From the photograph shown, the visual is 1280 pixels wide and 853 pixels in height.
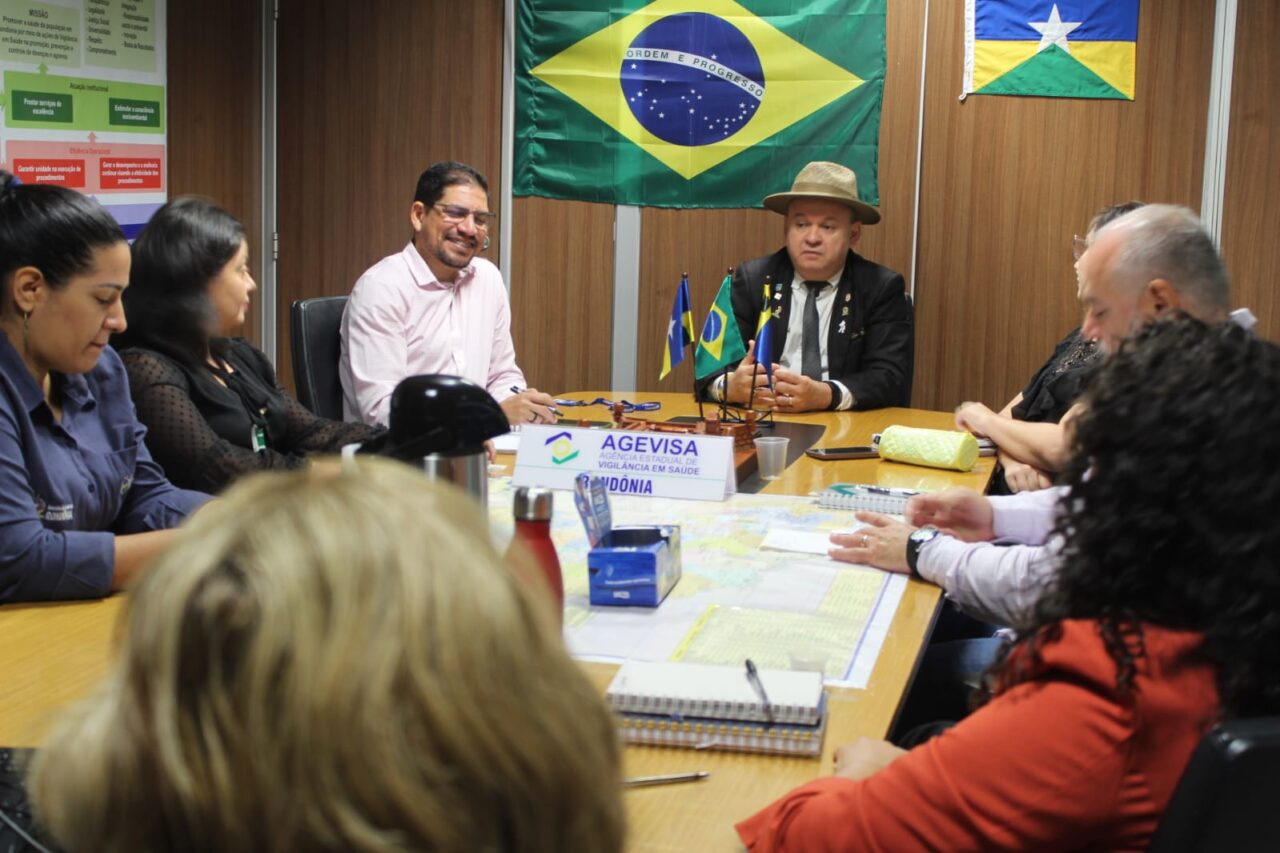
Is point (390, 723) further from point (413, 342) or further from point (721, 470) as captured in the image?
point (413, 342)

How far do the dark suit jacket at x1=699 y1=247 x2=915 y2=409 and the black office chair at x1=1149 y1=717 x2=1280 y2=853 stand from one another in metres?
3.07

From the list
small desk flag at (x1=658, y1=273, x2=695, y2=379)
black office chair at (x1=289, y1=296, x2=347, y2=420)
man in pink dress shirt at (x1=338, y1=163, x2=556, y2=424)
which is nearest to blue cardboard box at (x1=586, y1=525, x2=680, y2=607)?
small desk flag at (x1=658, y1=273, x2=695, y2=379)

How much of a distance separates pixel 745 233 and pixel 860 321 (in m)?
0.96

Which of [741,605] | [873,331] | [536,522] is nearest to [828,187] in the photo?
[873,331]

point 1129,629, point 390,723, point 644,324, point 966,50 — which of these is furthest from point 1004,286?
point 390,723

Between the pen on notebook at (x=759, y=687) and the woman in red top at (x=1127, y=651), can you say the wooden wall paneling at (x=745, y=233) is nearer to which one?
the pen on notebook at (x=759, y=687)

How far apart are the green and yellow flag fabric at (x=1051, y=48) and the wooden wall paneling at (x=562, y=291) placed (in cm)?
151

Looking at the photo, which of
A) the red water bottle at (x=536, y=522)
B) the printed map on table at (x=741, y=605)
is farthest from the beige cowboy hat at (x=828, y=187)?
the red water bottle at (x=536, y=522)

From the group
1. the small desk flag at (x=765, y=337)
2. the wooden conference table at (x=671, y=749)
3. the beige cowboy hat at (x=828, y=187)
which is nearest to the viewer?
the wooden conference table at (x=671, y=749)

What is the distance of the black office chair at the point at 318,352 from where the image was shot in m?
3.54

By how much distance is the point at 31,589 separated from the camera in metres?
1.90

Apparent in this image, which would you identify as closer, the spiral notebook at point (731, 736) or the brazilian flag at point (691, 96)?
the spiral notebook at point (731, 736)

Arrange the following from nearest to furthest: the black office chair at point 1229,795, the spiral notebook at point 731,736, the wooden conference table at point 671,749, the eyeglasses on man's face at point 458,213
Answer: the black office chair at point 1229,795
the wooden conference table at point 671,749
the spiral notebook at point 731,736
the eyeglasses on man's face at point 458,213

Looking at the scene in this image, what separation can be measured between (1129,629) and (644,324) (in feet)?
13.7
